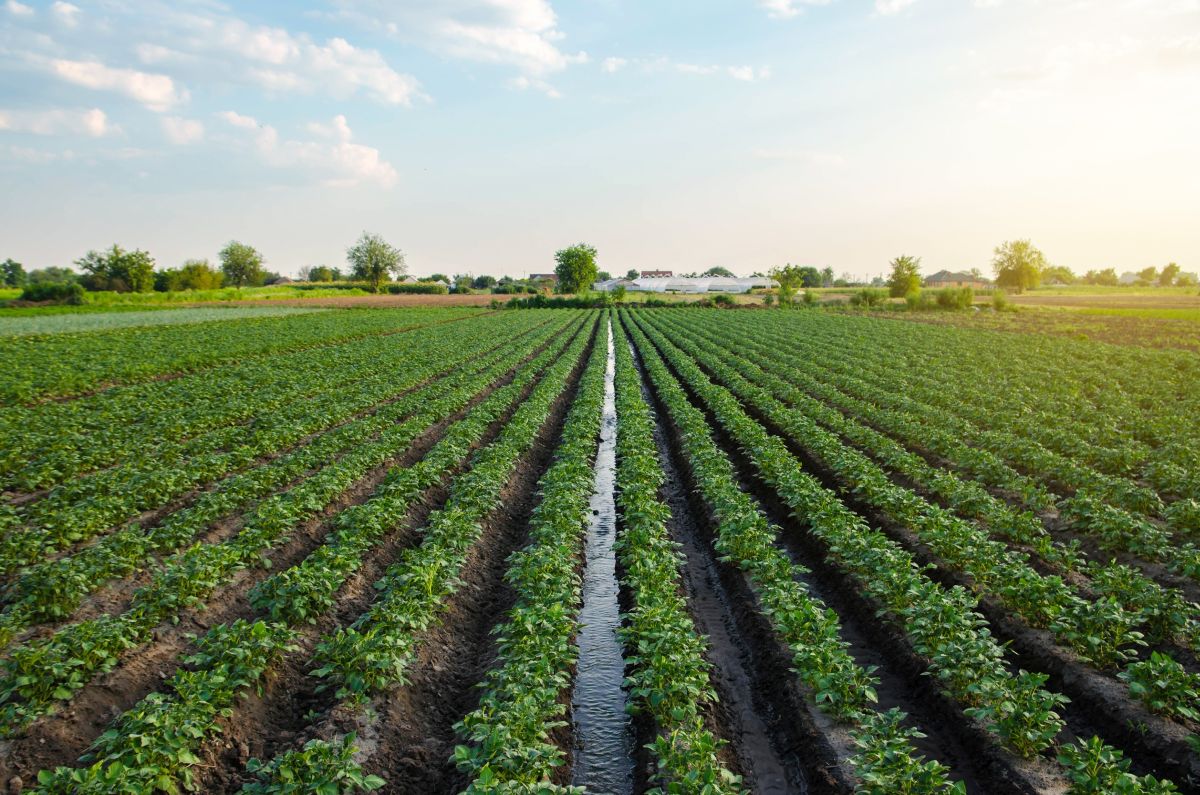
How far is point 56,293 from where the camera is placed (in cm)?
6488

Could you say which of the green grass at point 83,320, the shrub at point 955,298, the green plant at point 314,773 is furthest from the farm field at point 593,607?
A: the shrub at point 955,298

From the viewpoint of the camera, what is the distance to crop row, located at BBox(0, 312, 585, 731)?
5.33 meters

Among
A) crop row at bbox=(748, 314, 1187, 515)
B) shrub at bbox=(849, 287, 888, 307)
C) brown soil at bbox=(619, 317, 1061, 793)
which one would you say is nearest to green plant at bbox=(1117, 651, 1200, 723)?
brown soil at bbox=(619, 317, 1061, 793)

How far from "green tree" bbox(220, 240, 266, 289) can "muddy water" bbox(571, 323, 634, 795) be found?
422 ft

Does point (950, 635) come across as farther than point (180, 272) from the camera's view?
No

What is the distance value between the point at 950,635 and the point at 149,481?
1168cm

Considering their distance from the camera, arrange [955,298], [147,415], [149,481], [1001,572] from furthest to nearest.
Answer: [955,298] → [147,415] → [149,481] → [1001,572]

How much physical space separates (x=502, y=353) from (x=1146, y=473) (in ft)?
80.6

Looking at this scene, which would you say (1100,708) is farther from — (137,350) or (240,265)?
(240,265)

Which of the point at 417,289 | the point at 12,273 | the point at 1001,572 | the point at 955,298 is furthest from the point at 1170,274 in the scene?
the point at 12,273

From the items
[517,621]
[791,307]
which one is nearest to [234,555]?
[517,621]

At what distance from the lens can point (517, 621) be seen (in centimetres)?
635

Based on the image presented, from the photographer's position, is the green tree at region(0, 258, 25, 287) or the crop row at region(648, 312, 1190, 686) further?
the green tree at region(0, 258, 25, 287)

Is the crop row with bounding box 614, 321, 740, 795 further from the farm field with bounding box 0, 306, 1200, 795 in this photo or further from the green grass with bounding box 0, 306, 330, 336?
the green grass with bounding box 0, 306, 330, 336
